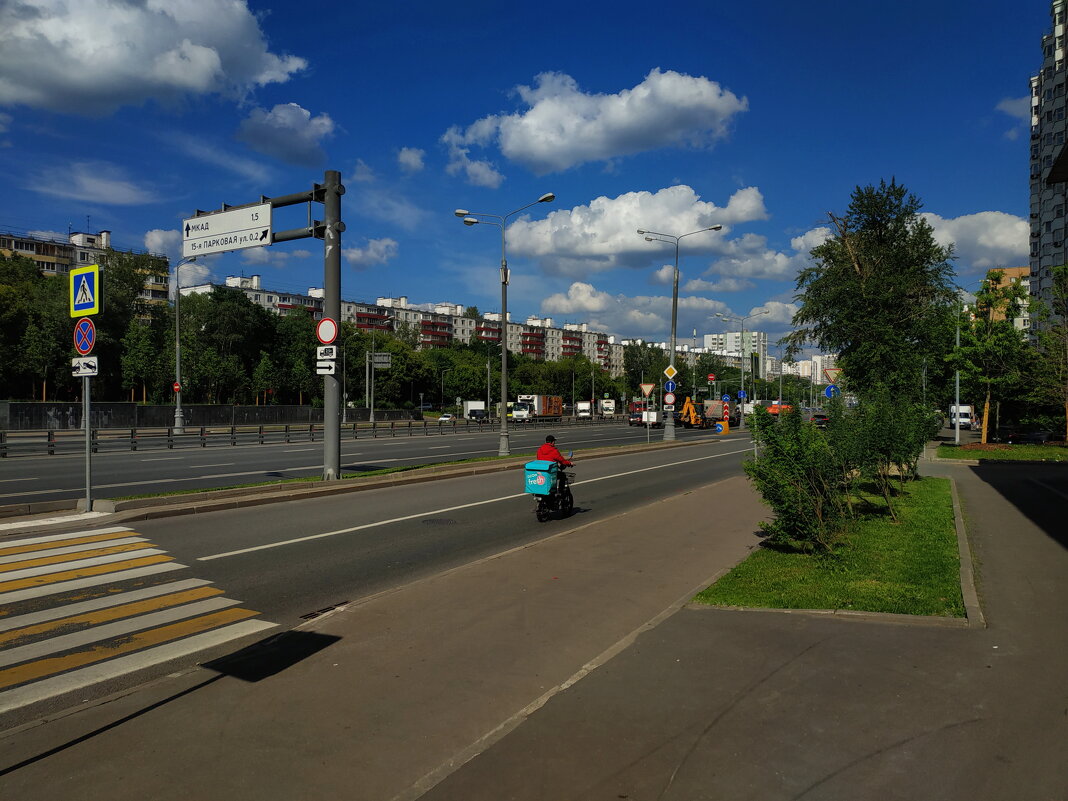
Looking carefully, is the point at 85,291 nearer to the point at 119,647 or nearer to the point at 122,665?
the point at 119,647

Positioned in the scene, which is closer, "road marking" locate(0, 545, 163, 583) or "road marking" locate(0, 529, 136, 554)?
"road marking" locate(0, 545, 163, 583)

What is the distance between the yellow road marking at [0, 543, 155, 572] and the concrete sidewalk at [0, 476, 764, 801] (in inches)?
172

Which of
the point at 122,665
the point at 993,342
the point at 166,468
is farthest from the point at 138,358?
the point at 122,665

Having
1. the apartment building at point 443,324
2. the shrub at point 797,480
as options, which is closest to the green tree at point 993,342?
the shrub at point 797,480

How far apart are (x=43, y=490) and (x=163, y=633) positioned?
12.4 metres

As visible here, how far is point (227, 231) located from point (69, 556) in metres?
10.0

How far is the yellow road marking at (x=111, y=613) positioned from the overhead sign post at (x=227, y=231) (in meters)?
10.9

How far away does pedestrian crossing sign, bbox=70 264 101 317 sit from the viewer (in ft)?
38.3

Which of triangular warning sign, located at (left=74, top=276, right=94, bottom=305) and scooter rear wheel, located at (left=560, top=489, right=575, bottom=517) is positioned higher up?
triangular warning sign, located at (left=74, top=276, right=94, bottom=305)

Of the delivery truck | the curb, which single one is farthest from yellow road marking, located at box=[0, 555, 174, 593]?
the delivery truck

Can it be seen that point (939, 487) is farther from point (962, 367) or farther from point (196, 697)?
point (962, 367)

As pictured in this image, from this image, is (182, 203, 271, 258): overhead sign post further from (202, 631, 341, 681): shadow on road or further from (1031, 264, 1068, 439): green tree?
(1031, 264, 1068, 439): green tree

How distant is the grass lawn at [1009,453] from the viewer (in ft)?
89.4

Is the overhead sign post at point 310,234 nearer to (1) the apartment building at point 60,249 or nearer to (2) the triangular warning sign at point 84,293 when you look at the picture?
(2) the triangular warning sign at point 84,293
